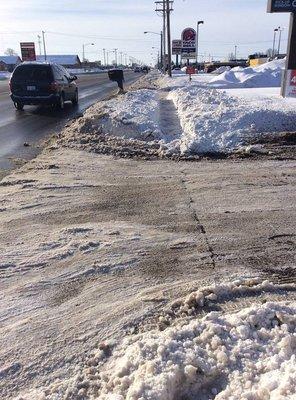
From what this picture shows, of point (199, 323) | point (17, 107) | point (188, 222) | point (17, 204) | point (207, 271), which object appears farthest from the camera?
point (17, 107)

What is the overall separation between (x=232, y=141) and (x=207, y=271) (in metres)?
5.78

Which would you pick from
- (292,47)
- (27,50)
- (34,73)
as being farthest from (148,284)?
(27,50)

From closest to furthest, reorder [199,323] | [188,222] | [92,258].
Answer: [199,323] → [92,258] → [188,222]

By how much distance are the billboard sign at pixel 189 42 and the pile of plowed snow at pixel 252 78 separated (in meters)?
3.28

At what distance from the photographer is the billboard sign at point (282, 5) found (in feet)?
58.2

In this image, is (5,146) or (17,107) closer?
(5,146)

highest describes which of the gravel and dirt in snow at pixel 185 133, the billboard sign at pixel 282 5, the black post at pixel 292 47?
the billboard sign at pixel 282 5

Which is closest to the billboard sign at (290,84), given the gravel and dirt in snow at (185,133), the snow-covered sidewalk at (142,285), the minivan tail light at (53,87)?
the gravel and dirt in snow at (185,133)

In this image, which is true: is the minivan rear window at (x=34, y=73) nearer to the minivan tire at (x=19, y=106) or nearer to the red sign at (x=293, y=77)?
the minivan tire at (x=19, y=106)

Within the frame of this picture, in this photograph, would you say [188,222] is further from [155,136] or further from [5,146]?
[5,146]

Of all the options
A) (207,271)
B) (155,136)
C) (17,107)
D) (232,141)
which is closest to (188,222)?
(207,271)

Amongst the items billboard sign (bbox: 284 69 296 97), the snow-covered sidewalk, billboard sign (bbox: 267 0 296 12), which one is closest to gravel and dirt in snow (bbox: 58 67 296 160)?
the snow-covered sidewalk

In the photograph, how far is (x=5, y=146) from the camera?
10.7m

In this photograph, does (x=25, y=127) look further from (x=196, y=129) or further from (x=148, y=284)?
(x=148, y=284)
